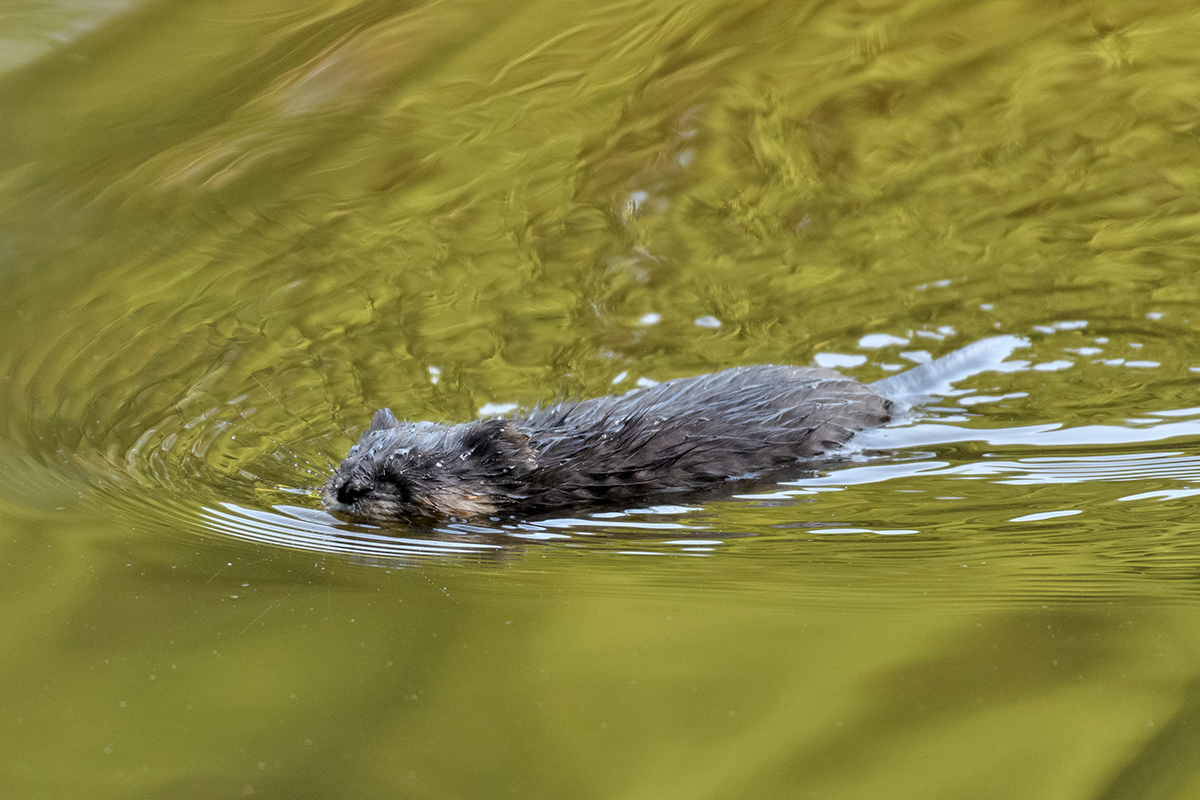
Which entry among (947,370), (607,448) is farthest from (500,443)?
(947,370)

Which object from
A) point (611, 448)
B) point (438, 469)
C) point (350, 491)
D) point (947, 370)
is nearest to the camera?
point (350, 491)

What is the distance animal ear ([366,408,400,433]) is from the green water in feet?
0.75

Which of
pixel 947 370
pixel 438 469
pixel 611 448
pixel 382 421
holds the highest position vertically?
pixel 382 421

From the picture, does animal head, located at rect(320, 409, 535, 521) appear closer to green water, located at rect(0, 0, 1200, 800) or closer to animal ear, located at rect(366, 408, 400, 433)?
animal ear, located at rect(366, 408, 400, 433)

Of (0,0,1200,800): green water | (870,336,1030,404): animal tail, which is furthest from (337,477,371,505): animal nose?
(870,336,1030,404): animal tail

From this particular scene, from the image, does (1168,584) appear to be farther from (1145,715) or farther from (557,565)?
(557,565)

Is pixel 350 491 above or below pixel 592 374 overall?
above

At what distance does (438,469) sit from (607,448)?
630 mm

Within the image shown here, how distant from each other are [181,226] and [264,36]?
145 centimetres

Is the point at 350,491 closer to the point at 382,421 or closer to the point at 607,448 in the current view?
the point at 382,421

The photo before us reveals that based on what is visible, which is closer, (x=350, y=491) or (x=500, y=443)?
(x=350, y=491)

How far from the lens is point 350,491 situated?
4.27 metres

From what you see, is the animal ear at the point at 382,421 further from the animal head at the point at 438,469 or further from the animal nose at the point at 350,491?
the animal nose at the point at 350,491

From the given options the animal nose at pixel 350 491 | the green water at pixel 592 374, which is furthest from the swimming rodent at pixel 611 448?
the green water at pixel 592 374
